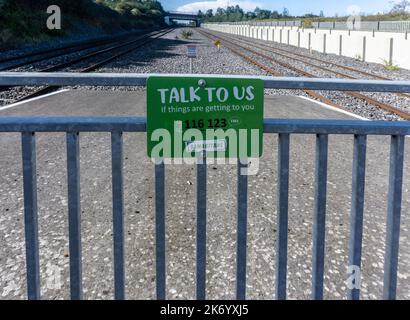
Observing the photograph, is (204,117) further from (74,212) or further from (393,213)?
(393,213)

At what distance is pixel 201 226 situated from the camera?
2328mm

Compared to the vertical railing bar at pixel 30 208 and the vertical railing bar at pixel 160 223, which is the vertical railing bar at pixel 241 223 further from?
the vertical railing bar at pixel 30 208


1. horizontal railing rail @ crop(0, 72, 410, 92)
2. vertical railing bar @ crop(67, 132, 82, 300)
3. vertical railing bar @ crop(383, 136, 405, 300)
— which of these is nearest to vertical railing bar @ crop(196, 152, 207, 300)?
horizontal railing rail @ crop(0, 72, 410, 92)

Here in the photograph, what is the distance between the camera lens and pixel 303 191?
206 inches

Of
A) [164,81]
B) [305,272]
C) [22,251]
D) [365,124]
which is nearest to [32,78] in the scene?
[164,81]

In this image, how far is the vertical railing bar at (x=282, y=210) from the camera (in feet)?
7.55

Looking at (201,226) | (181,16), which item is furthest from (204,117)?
(181,16)

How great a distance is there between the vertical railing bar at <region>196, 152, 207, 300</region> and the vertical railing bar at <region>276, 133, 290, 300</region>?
1.22ft

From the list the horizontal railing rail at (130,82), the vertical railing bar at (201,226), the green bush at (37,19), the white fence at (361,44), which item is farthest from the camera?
the green bush at (37,19)

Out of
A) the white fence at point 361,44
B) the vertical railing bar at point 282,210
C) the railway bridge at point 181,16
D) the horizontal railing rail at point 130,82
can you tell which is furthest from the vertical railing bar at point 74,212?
the railway bridge at point 181,16

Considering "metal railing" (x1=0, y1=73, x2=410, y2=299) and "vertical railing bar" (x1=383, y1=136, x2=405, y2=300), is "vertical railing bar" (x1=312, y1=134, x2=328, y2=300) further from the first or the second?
"vertical railing bar" (x1=383, y1=136, x2=405, y2=300)

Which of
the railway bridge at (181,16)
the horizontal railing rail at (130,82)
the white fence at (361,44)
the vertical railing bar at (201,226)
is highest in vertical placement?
the railway bridge at (181,16)

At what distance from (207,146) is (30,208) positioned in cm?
91
